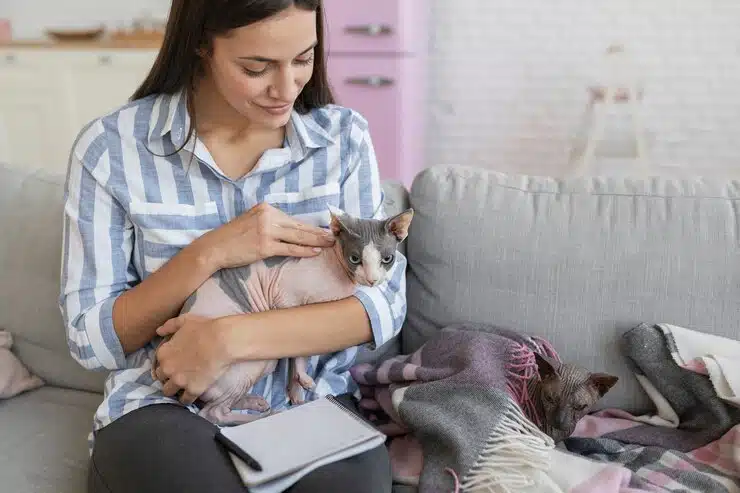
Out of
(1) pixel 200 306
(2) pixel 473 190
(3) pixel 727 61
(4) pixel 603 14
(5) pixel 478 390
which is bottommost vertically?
(5) pixel 478 390

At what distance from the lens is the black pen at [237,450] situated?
0.93m

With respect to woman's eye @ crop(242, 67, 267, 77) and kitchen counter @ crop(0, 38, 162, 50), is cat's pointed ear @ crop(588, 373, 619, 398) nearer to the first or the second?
woman's eye @ crop(242, 67, 267, 77)

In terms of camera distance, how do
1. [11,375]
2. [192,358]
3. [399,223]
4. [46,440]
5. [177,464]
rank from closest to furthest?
[177,464] → [192,358] → [399,223] → [46,440] → [11,375]

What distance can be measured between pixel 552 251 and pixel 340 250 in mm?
438

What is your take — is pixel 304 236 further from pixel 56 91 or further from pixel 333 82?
pixel 56 91

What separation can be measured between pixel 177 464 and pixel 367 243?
428 millimetres

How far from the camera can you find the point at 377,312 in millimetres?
1165

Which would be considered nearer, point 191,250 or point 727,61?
point 191,250

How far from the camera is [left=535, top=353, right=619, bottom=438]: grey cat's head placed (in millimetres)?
1167

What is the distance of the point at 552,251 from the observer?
1325mm

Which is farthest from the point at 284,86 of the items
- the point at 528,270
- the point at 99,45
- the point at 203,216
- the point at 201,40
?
the point at 99,45

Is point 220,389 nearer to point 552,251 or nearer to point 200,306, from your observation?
point 200,306

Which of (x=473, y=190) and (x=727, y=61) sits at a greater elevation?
(x=727, y=61)

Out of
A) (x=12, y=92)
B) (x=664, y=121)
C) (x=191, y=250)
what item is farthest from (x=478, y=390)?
(x=12, y=92)
